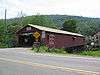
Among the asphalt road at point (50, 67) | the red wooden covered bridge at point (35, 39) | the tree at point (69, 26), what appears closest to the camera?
the asphalt road at point (50, 67)

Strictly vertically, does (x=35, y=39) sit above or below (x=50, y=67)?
above

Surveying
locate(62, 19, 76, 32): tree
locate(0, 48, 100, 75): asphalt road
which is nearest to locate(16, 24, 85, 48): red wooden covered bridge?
locate(0, 48, 100, 75): asphalt road

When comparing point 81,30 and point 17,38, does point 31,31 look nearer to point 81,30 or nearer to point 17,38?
point 17,38

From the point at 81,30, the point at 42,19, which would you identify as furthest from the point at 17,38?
the point at 81,30

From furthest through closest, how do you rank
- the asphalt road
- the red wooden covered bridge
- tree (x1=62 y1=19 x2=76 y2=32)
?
tree (x1=62 y1=19 x2=76 y2=32), the red wooden covered bridge, the asphalt road

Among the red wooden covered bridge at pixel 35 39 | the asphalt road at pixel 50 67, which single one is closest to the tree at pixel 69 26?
the red wooden covered bridge at pixel 35 39

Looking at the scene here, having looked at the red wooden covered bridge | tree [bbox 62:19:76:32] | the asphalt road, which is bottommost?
the asphalt road

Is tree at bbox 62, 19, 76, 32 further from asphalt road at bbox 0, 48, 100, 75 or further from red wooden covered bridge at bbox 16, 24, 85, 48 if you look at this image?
asphalt road at bbox 0, 48, 100, 75

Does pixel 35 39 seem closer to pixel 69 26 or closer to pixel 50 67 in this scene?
pixel 50 67

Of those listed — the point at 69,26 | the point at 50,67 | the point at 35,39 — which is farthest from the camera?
the point at 69,26

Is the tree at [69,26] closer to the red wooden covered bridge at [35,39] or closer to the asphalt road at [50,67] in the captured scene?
the red wooden covered bridge at [35,39]

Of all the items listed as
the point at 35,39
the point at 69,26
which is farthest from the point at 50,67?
the point at 69,26

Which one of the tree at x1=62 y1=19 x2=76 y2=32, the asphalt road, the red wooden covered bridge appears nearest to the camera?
the asphalt road

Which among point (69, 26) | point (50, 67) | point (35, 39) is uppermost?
point (69, 26)
